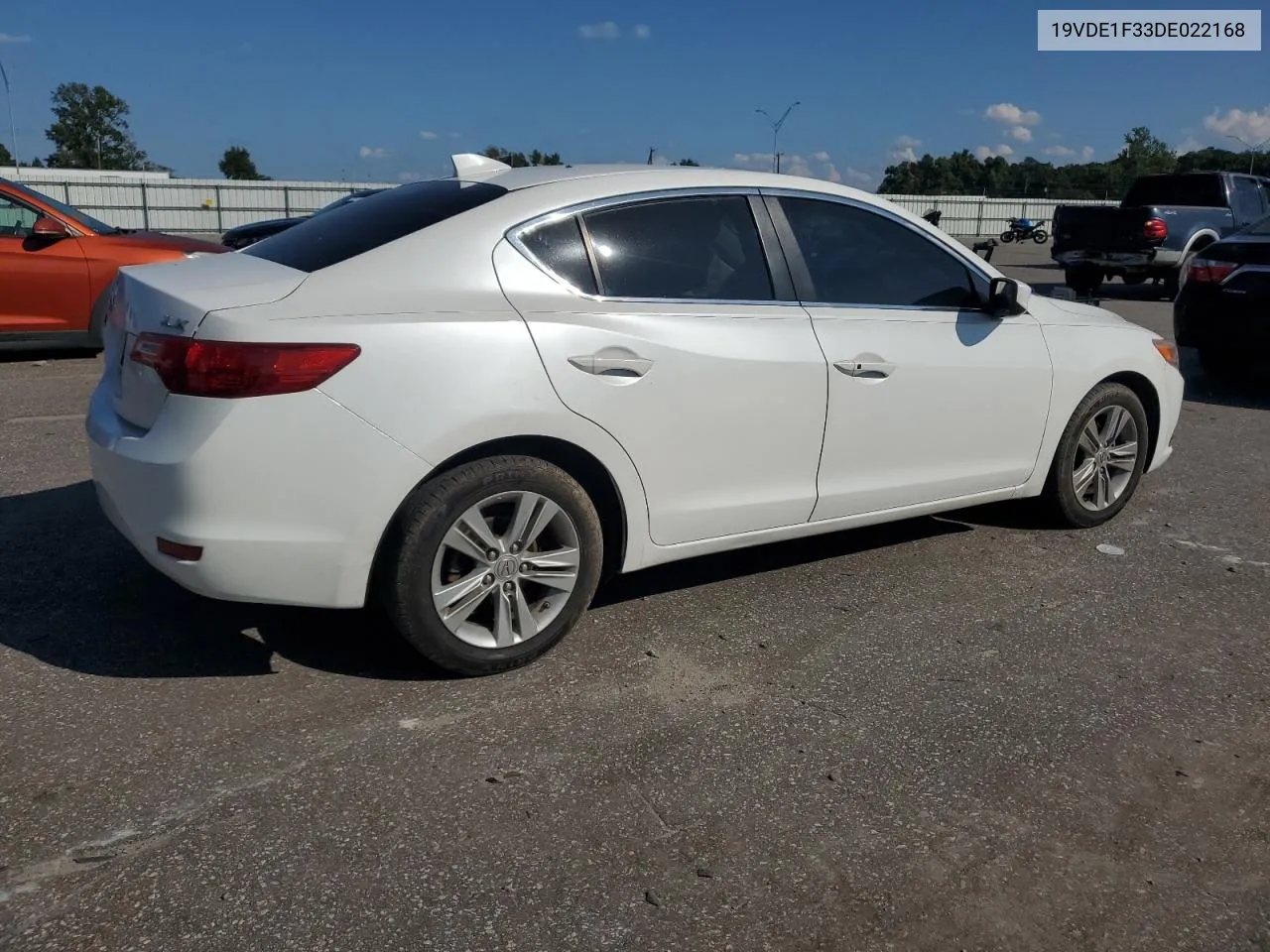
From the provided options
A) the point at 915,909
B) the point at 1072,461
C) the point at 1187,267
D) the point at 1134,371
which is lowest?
the point at 915,909

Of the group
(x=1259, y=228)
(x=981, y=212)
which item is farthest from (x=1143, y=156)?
(x=1259, y=228)

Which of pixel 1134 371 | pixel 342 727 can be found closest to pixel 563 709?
pixel 342 727

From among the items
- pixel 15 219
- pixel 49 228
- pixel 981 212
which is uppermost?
pixel 981 212

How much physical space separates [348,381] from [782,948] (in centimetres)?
187

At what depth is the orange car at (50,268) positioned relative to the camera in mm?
8805

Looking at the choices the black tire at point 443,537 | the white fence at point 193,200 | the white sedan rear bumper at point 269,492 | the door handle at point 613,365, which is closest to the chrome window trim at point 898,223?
the door handle at point 613,365

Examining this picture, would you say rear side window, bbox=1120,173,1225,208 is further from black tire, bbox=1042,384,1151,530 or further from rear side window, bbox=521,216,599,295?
rear side window, bbox=521,216,599,295

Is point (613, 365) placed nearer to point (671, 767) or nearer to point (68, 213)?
point (671, 767)

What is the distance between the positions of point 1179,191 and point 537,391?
1752 centimetres

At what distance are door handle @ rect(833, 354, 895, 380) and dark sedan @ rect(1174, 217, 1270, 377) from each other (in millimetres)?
5955

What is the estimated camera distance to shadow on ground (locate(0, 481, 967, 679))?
3576mm

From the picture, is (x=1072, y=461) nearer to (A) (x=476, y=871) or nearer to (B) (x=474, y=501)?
(B) (x=474, y=501)

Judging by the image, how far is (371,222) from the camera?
3.72 meters

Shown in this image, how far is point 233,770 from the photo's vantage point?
2.94 m
